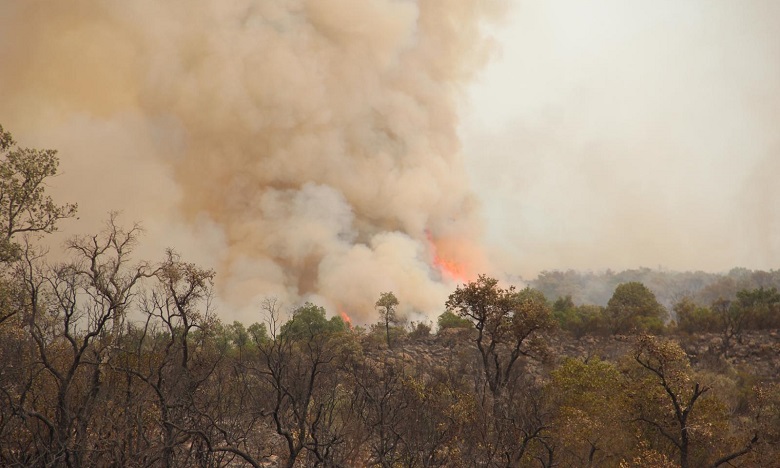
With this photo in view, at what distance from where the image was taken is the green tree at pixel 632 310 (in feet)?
244

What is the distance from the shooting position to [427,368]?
189 feet

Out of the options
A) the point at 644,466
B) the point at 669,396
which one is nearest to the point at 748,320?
the point at 669,396

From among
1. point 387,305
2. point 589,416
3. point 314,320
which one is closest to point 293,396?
point 589,416

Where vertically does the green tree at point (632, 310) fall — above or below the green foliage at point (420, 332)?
above

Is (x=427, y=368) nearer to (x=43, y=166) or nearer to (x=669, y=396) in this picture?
(x=669, y=396)

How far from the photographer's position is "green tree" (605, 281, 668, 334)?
7450 centimetres

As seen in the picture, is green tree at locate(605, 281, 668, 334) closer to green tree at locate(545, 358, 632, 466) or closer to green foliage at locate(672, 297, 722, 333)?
green foliage at locate(672, 297, 722, 333)

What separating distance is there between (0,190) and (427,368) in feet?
151

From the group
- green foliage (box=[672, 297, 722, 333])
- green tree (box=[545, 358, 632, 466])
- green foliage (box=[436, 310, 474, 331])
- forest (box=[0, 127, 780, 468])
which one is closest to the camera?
forest (box=[0, 127, 780, 468])

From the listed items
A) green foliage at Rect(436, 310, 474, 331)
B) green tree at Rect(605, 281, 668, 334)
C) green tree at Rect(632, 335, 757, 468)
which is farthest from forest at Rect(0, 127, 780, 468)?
green foliage at Rect(436, 310, 474, 331)

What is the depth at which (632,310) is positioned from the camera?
86.4 metres

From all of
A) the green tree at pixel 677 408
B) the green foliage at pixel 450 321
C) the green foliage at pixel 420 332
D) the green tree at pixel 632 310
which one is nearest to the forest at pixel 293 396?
the green tree at pixel 677 408

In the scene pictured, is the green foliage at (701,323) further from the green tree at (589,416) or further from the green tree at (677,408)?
the green tree at (677,408)

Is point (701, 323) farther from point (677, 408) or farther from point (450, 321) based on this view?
point (677, 408)
